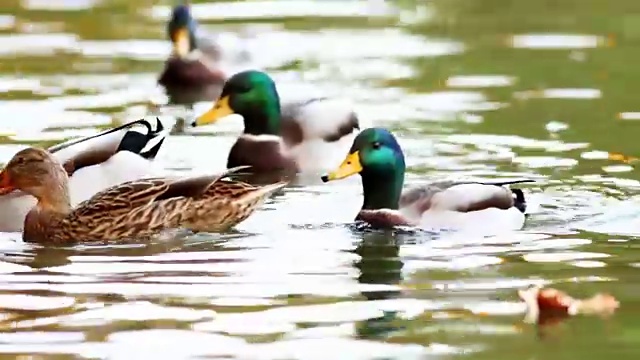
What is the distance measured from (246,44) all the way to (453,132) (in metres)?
5.21

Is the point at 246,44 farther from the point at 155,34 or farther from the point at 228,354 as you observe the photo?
the point at 228,354

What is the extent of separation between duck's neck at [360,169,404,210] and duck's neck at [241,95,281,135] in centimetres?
283

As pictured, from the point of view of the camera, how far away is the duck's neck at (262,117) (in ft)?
45.4

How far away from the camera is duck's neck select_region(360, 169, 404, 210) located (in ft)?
36.4

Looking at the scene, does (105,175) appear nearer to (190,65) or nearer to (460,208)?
(460,208)

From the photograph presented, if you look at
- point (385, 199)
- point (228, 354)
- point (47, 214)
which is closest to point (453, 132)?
point (385, 199)

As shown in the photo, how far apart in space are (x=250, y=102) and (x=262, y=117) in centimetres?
17

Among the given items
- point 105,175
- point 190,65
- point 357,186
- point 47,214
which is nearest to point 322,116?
point 357,186

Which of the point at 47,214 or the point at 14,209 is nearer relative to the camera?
the point at 47,214

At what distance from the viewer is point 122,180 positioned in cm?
1189

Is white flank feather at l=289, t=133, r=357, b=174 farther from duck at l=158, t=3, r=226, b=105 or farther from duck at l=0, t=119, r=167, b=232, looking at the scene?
duck at l=158, t=3, r=226, b=105

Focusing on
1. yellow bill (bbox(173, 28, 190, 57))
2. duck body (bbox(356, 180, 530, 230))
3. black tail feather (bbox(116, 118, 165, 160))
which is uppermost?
yellow bill (bbox(173, 28, 190, 57))

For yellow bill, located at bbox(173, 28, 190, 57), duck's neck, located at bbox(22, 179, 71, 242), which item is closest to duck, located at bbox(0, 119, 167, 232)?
duck's neck, located at bbox(22, 179, 71, 242)

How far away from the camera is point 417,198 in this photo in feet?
36.2
